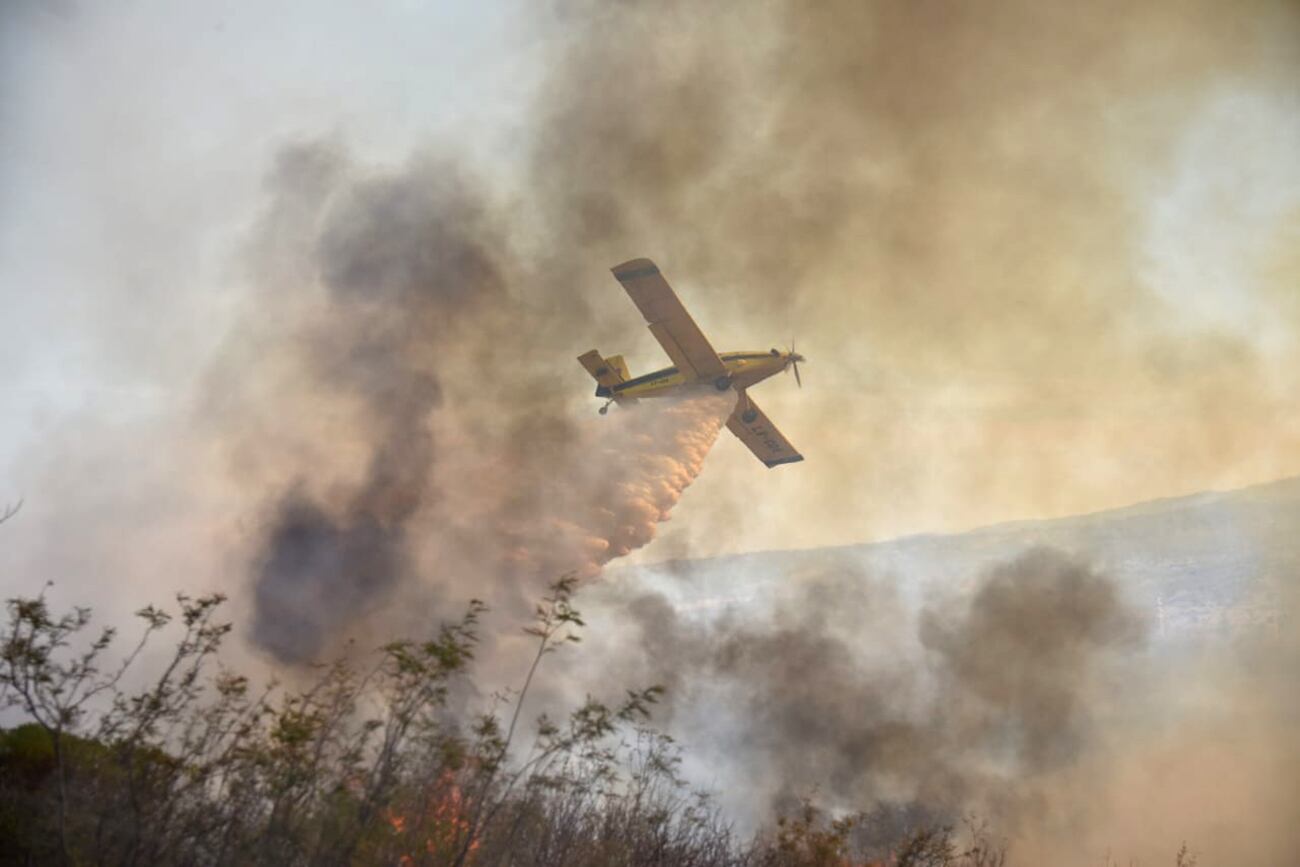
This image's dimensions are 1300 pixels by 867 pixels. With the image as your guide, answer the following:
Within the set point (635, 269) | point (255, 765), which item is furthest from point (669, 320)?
point (255, 765)

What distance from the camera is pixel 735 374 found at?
3247 centimetres

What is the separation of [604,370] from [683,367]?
4.62 m

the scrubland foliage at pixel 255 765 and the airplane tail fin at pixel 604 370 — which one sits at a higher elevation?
the airplane tail fin at pixel 604 370

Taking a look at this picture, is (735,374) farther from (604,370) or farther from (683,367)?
(604,370)

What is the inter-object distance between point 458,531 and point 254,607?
283 inches

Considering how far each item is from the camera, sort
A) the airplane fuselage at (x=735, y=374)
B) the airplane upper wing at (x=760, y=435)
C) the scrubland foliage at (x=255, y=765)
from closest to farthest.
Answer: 1. the scrubland foliage at (x=255, y=765)
2. the airplane fuselage at (x=735, y=374)
3. the airplane upper wing at (x=760, y=435)

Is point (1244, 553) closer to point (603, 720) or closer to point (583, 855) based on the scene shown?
point (583, 855)

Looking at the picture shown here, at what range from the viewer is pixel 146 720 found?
938 centimetres

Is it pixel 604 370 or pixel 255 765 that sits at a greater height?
pixel 604 370

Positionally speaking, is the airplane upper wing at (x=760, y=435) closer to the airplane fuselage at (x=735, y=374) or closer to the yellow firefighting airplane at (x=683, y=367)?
the yellow firefighting airplane at (x=683, y=367)

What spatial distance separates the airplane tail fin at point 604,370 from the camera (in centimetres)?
3503

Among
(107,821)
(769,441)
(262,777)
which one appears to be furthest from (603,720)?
(769,441)

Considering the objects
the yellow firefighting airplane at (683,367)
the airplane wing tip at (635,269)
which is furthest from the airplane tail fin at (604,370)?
the airplane wing tip at (635,269)

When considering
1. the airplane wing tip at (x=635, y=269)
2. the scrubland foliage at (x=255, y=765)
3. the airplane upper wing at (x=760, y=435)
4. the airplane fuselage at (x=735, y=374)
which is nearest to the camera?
the scrubland foliage at (x=255, y=765)
